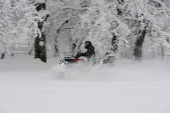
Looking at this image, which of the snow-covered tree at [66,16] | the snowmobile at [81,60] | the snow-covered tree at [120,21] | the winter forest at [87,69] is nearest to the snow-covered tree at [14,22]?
the winter forest at [87,69]

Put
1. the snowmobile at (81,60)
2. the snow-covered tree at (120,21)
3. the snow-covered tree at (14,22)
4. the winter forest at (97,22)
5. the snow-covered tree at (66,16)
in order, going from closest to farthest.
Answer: the snowmobile at (81,60) → the snow-covered tree at (14,22) → the winter forest at (97,22) → the snow-covered tree at (120,21) → the snow-covered tree at (66,16)

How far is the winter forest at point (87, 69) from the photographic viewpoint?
5191mm

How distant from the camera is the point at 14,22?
12.8m

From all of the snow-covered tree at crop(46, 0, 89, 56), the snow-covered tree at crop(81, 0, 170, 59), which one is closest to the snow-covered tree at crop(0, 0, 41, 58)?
the snow-covered tree at crop(81, 0, 170, 59)

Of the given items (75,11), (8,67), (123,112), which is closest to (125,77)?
(123,112)

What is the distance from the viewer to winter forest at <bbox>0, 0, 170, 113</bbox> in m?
5.19

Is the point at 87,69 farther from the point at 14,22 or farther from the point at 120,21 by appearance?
the point at 120,21

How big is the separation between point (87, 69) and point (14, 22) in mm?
5430

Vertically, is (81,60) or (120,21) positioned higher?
(120,21)

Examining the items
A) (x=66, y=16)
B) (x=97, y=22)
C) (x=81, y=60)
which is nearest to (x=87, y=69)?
(x=81, y=60)

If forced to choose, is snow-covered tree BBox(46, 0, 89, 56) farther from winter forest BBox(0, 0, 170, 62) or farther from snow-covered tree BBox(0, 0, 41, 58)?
snow-covered tree BBox(0, 0, 41, 58)

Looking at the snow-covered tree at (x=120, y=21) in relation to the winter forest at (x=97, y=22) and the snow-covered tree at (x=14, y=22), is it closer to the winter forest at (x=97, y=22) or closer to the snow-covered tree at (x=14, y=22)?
the winter forest at (x=97, y=22)

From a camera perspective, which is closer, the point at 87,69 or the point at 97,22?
the point at 87,69

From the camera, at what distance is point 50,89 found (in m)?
6.87
